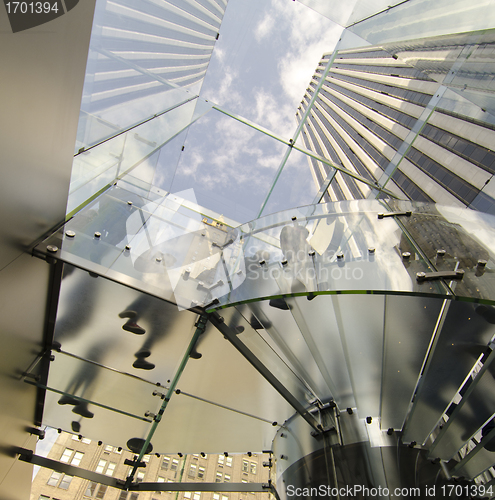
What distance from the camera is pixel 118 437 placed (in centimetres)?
434

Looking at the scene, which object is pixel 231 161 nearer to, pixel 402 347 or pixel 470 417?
pixel 402 347

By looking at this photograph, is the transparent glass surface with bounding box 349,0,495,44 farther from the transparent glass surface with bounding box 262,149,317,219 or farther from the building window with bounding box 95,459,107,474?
the building window with bounding box 95,459,107,474

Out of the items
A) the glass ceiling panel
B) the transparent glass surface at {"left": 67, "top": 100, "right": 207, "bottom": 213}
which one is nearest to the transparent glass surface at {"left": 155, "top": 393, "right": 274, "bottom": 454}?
the transparent glass surface at {"left": 67, "top": 100, "right": 207, "bottom": 213}

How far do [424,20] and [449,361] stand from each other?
5.59 meters

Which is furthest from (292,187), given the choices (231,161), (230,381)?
(230,381)

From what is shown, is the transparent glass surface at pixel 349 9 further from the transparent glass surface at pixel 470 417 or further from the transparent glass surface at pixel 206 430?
the transparent glass surface at pixel 206 430

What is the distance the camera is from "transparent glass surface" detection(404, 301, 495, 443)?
2.51 meters

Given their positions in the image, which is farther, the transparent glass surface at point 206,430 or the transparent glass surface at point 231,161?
the transparent glass surface at point 231,161

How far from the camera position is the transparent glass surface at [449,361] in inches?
99.0

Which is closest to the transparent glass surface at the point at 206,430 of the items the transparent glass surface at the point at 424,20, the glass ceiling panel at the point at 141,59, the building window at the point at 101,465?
the glass ceiling panel at the point at 141,59

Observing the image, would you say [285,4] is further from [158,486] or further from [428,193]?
[428,193]

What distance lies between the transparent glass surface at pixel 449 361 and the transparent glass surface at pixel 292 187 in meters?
4.69

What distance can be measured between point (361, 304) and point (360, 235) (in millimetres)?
648

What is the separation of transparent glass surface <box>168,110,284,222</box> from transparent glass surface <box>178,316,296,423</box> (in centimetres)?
415
